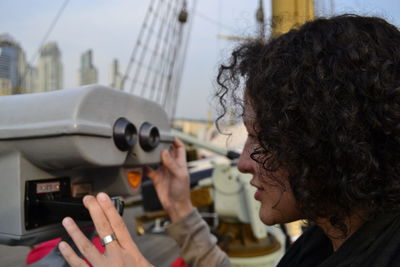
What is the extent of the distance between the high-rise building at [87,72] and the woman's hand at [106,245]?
3.66ft

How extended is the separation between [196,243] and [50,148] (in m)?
0.54

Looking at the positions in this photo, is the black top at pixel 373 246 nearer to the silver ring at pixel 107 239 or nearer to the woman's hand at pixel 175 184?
the silver ring at pixel 107 239

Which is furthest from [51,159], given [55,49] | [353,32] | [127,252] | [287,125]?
[55,49]

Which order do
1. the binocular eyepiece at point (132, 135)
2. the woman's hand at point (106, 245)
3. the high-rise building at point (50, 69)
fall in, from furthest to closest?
the high-rise building at point (50, 69) → the binocular eyepiece at point (132, 135) → the woman's hand at point (106, 245)

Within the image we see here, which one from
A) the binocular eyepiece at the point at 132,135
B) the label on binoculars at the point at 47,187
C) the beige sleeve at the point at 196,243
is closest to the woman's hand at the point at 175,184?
the beige sleeve at the point at 196,243

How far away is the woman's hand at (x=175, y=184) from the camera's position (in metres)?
1.07

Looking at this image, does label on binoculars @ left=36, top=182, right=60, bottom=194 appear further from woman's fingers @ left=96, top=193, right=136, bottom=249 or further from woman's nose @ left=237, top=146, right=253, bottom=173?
woman's nose @ left=237, top=146, right=253, bottom=173

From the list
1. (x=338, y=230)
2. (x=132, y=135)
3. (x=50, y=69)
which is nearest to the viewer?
(x=338, y=230)

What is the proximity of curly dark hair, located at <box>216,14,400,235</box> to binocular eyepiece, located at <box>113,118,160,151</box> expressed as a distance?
272 mm

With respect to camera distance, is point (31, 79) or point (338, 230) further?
point (31, 79)

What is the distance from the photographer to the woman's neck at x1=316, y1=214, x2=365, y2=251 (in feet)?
2.05

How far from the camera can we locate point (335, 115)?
549 millimetres

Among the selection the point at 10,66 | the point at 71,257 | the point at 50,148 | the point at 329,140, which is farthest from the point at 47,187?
the point at 329,140

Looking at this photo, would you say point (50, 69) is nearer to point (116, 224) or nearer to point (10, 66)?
point (10, 66)
